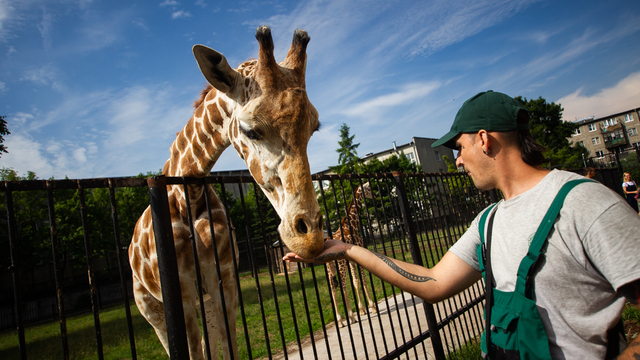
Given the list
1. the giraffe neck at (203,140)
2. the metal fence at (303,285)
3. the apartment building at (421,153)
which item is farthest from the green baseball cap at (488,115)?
the apartment building at (421,153)

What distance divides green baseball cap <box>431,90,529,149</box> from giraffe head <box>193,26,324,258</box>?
863mm

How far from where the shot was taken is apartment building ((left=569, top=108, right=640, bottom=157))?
245 feet

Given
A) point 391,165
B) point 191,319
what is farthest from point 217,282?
point 391,165

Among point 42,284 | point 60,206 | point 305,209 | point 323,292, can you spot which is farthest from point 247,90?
point 42,284

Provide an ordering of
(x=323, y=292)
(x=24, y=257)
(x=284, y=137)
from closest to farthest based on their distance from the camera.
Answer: (x=284, y=137) → (x=323, y=292) → (x=24, y=257)

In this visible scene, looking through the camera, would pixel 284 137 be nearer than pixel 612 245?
No

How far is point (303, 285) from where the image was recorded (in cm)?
269

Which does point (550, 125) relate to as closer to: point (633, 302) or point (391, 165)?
point (391, 165)

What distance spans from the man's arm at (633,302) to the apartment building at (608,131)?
9272 centimetres

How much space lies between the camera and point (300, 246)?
1.90m

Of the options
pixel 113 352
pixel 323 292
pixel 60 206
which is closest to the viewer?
pixel 113 352

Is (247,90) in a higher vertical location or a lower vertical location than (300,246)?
higher

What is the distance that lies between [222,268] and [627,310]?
5732 millimetres

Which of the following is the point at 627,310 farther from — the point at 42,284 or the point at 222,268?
the point at 42,284
